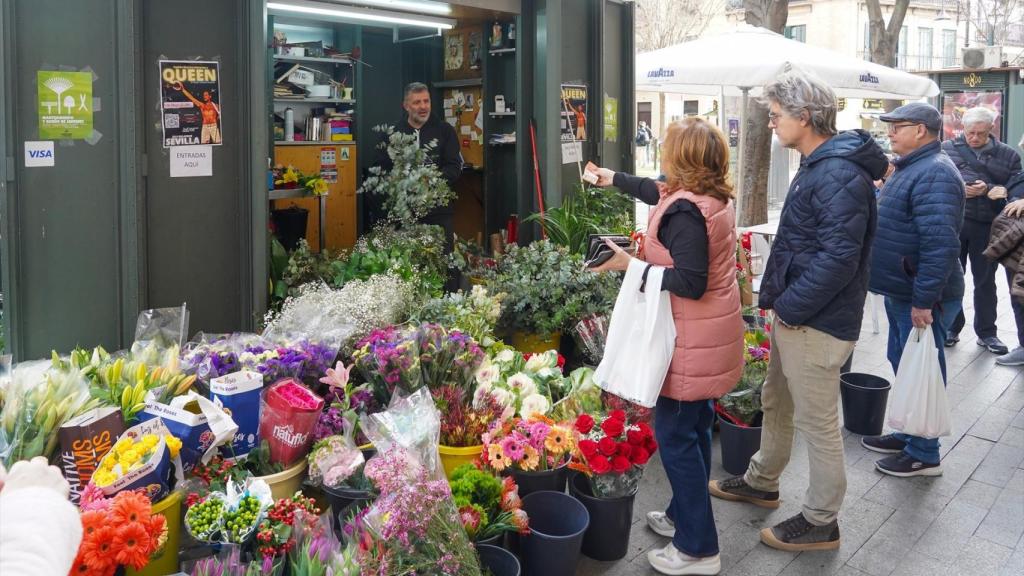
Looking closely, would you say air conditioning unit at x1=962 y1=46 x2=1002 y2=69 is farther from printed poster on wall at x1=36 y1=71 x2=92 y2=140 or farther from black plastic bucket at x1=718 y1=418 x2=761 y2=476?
printed poster on wall at x1=36 y1=71 x2=92 y2=140

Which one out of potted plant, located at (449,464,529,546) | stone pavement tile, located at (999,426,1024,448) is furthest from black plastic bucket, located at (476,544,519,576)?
stone pavement tile, located at (999,426,1024,448)

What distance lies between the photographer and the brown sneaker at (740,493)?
13.4 feet

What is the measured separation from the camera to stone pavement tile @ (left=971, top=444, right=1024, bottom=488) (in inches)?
177

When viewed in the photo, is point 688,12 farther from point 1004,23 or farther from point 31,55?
point 31,55

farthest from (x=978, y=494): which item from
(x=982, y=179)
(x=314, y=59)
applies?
(x=314, y=59)

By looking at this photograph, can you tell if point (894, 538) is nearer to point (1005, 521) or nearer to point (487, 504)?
point (1005, 521)

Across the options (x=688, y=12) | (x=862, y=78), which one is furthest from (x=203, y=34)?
(x=688, y=12)

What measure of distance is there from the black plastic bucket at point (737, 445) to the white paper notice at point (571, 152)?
2826 millimetres

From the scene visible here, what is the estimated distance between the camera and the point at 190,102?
4.63m

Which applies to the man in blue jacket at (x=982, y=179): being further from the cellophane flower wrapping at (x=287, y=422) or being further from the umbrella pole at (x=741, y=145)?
the cellophane flower wrapping at (x=287, y=422)

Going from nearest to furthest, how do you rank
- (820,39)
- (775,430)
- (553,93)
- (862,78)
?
(775,430) → (553,93) → (862,78) → (820,39)

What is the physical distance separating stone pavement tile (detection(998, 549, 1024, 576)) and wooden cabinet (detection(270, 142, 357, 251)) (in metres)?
5.91

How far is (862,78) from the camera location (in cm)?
707

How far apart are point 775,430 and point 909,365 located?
41.7 inches
